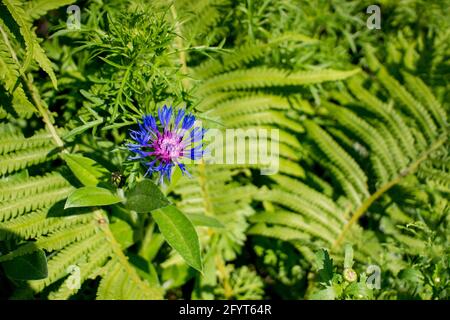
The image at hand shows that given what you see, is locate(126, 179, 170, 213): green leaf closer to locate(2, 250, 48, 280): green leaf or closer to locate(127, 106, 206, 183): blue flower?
locate(127, 106, 206, 183): blue flower

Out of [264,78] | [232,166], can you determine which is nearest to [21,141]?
[232,166]

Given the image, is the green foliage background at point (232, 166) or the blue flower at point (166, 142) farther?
the green foliage background at point (232, 166)

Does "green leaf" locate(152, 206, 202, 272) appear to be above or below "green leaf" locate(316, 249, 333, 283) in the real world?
above

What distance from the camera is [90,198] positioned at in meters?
1.65

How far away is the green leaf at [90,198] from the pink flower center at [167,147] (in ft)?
0.89

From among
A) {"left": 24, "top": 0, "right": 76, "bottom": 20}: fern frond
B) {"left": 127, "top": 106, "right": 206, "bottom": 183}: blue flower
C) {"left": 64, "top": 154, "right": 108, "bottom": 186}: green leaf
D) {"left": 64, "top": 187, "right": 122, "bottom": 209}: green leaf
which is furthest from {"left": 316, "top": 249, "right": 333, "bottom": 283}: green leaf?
{"left": 24, "top": 0, "right": 76, "bottom": 20}: fern frond

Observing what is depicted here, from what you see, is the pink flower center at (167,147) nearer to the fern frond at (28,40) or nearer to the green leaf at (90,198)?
the green leaf at (90,198)

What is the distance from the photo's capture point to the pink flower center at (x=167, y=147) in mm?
1537

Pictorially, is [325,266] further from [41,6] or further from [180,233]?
[41,6]

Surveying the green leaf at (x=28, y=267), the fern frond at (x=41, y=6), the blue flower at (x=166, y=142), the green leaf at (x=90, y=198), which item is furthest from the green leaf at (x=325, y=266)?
the fern frond at (x=41, y=6)

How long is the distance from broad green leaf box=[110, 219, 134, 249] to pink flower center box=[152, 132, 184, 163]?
24.9 inches

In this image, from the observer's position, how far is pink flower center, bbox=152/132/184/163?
1537 millimetres
